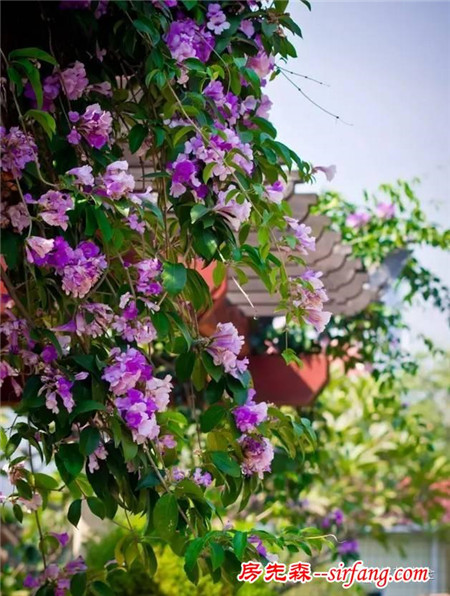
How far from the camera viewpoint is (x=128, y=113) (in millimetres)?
1472

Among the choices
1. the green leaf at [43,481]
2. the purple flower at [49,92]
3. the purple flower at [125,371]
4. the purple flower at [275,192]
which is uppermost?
the purple flower at [49,92]

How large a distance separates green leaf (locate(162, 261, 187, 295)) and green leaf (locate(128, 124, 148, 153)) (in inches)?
7.3

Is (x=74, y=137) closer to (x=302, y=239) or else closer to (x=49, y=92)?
(x=49, y=92)

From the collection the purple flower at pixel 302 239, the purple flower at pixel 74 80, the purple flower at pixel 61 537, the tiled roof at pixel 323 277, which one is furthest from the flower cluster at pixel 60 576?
the tiled roof at pixel 323 277

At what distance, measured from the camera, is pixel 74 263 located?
4.40ft

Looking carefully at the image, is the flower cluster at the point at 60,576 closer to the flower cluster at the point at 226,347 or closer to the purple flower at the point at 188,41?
the flower cluster at the point at 226,347

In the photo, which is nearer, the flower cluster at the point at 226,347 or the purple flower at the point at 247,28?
the flower cluster at the point at 226,347

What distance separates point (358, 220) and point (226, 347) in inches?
88.6

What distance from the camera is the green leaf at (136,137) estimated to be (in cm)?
140

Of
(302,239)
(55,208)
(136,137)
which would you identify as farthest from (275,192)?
(55,208)

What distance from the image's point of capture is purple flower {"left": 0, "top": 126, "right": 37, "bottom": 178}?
53.0 inches

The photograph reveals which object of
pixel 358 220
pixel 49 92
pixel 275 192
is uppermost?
pixel 49 92

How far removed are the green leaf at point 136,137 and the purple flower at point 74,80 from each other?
93 mm

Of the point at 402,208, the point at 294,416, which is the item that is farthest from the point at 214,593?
the point at 294,416
